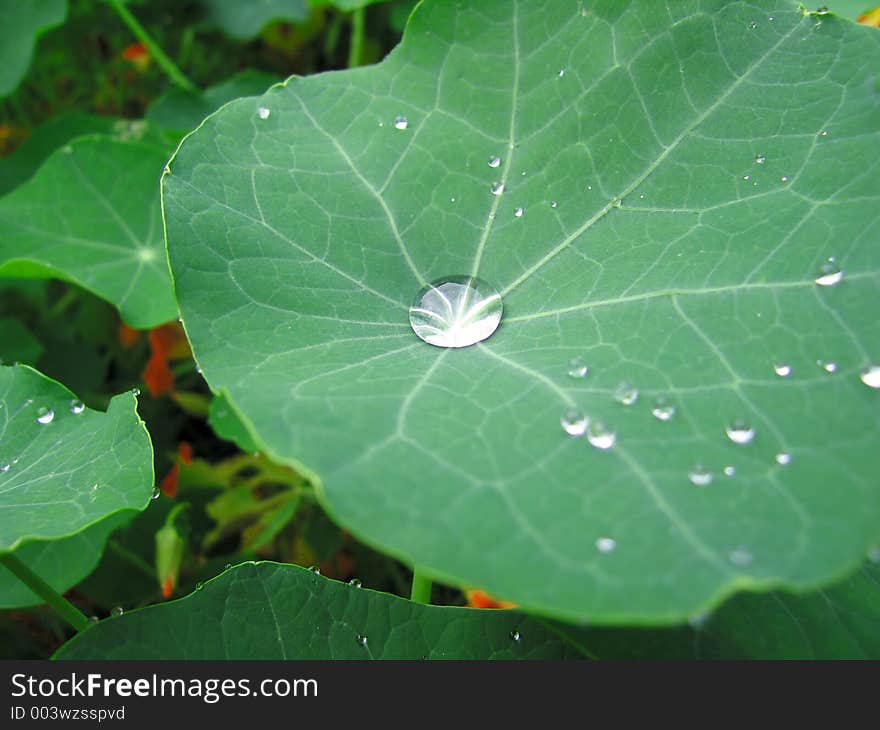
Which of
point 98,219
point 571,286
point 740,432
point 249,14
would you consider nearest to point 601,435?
point 740,432

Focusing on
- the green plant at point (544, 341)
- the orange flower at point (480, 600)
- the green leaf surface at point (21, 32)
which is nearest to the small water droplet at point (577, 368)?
the green plant at point (544, 341)

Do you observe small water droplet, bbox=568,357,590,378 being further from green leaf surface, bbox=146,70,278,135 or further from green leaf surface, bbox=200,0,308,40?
green leaf surface, bbox=200,0,308,40

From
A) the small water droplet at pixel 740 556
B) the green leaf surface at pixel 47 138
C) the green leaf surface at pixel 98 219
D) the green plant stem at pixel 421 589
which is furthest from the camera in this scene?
the green leaf surface at pixel 47 138

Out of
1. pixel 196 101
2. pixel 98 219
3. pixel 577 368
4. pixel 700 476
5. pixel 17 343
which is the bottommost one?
pixel 700 476

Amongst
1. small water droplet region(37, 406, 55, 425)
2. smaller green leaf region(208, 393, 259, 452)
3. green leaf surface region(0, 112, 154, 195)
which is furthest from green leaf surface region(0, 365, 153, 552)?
green leaf surface region(0, 112, 154, 195)

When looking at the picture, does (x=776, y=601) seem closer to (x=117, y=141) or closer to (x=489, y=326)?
(x=489, y=326)

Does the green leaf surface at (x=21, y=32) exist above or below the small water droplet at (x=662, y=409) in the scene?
above

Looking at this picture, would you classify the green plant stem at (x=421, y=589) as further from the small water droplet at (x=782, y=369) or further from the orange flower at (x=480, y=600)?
the small water droplet at (x=782, y=369)

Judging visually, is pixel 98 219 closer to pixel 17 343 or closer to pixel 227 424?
pixel 17 343
